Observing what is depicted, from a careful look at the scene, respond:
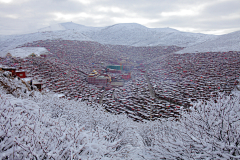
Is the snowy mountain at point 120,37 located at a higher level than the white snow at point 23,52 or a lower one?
higher

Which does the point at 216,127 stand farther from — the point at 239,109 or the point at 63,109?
the point at 63,109

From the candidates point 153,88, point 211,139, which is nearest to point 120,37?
point 153,88

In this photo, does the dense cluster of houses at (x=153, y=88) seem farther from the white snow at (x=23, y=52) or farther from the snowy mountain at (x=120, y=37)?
the snowy mountain at (x=120, y=37)

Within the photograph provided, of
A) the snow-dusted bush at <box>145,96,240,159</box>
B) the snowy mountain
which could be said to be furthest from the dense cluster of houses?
the snowy mountain

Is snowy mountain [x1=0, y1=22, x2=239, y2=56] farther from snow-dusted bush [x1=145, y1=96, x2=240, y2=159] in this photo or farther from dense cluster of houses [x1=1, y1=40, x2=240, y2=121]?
snow-dusted bush [x1=145, y1=96, x2=240, y2=159]

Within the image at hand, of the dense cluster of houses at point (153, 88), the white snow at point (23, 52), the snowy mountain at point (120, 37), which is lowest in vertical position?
the dense cluster of houses at point (153, 88)

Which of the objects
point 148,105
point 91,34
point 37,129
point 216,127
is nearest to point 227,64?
point 148,105

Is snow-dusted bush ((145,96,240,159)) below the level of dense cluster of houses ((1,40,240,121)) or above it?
above

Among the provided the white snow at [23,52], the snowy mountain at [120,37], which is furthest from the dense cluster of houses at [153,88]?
the snowy mountain at [120,37]

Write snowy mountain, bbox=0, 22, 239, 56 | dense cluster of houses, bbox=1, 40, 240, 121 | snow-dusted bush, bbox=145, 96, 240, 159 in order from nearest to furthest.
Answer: snow-dusted bush, bbox=145, 96, 240, 159
dense cluster of houses, bbox=1, 40, 240, 121
snowy mountain, bbox=0, 22, 239, 56

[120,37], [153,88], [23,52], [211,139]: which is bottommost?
[153,88]

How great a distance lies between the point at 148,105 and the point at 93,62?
1190 inches

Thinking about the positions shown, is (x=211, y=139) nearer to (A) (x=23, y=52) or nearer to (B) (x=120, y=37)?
(A) (x=23, y=52)

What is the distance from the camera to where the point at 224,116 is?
4.24m
